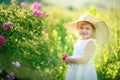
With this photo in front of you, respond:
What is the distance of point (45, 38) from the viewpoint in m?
4.84

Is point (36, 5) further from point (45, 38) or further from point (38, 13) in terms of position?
point (45, 38)

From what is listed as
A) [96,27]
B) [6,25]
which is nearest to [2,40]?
[6,25]

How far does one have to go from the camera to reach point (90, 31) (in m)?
4.38

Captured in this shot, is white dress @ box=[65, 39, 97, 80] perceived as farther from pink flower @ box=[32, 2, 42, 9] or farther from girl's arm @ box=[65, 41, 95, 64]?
pink flower @ box=[32, 2, 42, 9]

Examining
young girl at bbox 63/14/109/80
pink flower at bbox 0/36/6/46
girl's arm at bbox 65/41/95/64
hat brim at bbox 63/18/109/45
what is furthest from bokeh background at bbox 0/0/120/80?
girl's arm at bbox 65/41/95/64

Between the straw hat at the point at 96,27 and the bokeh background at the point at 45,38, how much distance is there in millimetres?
346

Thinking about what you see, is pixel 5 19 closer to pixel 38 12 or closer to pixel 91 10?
pixel 38 12

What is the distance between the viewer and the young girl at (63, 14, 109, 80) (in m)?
4.24

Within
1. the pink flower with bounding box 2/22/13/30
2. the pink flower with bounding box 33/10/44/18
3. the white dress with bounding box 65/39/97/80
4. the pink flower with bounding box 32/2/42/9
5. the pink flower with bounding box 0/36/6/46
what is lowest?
the white dress with bounding box 65/39/97/80

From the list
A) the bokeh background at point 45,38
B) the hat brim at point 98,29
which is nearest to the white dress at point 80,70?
the hat brim at point 98,29

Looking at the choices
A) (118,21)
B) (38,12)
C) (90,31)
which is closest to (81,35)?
(90,31)

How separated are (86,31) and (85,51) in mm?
233

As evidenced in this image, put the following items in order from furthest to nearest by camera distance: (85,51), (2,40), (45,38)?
(45,38) < (2,40) < (85,51)

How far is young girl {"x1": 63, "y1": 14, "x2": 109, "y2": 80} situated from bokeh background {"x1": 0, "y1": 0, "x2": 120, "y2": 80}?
48cm
